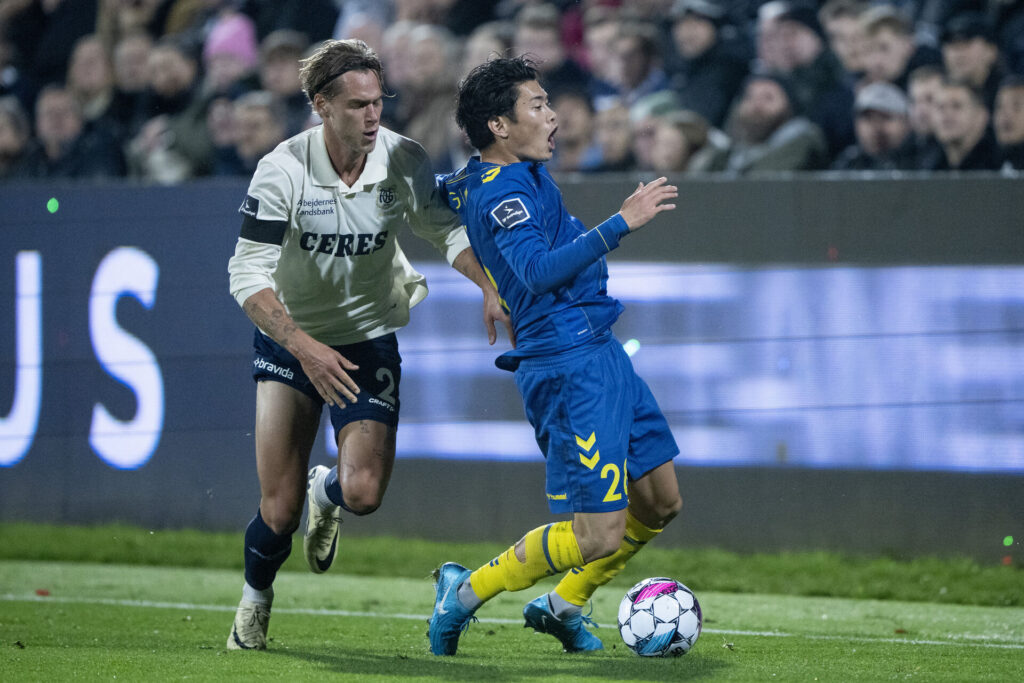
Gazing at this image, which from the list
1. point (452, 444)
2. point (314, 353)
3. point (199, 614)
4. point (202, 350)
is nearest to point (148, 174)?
point (202, 350)

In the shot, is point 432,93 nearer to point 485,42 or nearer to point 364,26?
point 485,42

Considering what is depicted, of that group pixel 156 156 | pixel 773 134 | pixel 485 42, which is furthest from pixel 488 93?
pixel 156 156

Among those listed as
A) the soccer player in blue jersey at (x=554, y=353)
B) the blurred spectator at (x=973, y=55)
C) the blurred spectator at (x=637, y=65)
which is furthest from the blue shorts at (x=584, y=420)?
the blurred spectator at (x=637, y=65)

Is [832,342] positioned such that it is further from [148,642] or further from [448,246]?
[148,642]

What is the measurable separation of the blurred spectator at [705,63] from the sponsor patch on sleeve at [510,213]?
4.43 metres

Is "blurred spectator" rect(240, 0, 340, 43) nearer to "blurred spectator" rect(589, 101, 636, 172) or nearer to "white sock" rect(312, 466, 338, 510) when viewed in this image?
"blurred spectator" rect(589, 101, 636, 172)

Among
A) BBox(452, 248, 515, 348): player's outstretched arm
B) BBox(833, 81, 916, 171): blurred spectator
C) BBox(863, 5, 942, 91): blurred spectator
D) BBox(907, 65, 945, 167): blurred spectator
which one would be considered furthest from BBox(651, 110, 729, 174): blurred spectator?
BBox(452, 248, 515, 348): player's outstretched arm

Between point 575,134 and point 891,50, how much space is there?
2.06 meters

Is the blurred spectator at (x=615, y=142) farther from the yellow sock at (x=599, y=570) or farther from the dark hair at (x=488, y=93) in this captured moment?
the yellow sock at (x=599, y=570)

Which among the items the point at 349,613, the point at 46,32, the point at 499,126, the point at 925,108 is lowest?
the point at 349,613

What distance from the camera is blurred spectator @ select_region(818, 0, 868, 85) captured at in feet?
26.6

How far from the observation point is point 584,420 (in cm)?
442

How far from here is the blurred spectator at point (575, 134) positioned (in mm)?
8492

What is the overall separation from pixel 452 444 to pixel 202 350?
5.91ft
